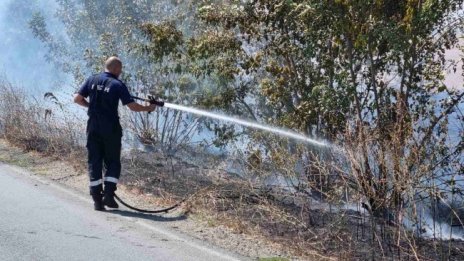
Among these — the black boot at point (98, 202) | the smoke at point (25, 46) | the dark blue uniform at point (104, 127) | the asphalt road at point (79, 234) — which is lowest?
the asphalt road at point (79, 234)

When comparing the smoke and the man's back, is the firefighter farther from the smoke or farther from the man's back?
the smoke

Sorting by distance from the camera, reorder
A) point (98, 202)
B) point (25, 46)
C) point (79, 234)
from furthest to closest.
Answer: point (25, 46)
point (98, 202)
point (79, 234)

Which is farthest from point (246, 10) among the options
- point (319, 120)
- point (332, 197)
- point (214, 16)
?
point (332, 197)

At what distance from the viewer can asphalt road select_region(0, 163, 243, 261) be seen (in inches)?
216

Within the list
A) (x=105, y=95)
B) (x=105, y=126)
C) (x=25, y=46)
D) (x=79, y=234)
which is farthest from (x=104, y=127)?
(x=25, y=46)

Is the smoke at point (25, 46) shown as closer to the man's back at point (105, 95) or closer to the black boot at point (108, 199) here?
the man's back at point (105, 95)

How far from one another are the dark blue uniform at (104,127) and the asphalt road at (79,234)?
406 millimetres

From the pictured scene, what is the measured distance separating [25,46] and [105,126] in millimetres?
23280

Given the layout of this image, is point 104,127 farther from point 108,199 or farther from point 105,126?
point 108,199

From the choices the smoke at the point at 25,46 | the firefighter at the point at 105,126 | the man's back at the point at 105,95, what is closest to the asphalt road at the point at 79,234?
the firefighter at the point at 105,126

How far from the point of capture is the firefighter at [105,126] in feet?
23.7

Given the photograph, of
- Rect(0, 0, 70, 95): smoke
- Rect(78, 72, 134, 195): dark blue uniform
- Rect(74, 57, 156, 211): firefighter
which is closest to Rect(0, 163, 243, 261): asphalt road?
Rect(74, 57, 156, 211): firefighter

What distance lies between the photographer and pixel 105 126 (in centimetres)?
729

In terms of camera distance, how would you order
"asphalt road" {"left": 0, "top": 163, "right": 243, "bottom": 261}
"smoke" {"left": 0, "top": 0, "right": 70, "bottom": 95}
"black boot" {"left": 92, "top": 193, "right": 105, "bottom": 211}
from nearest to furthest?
"asphalt road" {"left": 0, "top": 163, "right": 243, "bottom": 261}
"black boot" {"left": 92, "top": 193, "right": 105, "bottom": 211}
"smoke" {"left": 0, "top": 0, "right": 70, "bottom": 95}
